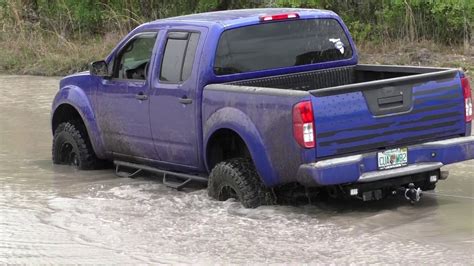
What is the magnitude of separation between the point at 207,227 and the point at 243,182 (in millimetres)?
549

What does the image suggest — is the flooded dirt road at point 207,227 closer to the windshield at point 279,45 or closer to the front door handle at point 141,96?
the front door handle at point 141,96

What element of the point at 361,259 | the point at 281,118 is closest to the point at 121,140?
the point at 281,118

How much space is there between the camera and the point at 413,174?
820cm

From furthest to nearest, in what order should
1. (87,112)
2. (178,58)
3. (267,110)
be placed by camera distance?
1. (87,112)
2. (178,58)
3. (267,110)

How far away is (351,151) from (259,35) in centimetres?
177

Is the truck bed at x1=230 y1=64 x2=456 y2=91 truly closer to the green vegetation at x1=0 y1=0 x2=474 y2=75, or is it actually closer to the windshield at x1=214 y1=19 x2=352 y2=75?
the windshield at x1=214 y1=19 x2=352 y2=75

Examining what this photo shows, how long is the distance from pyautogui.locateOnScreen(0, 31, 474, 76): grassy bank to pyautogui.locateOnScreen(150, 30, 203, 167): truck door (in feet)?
27.4

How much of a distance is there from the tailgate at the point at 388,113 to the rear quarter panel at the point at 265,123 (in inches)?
8.7

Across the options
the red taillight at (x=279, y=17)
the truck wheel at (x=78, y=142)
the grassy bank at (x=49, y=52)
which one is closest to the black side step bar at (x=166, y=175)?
the truck wheel at (x=78, y=142)

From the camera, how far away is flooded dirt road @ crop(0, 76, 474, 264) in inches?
280

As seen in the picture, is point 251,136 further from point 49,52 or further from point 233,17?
point 49,52

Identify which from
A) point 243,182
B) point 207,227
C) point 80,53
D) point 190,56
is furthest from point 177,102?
point 80,53

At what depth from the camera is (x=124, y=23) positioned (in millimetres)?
23828

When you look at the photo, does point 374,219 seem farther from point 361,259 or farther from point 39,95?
point 39,95
